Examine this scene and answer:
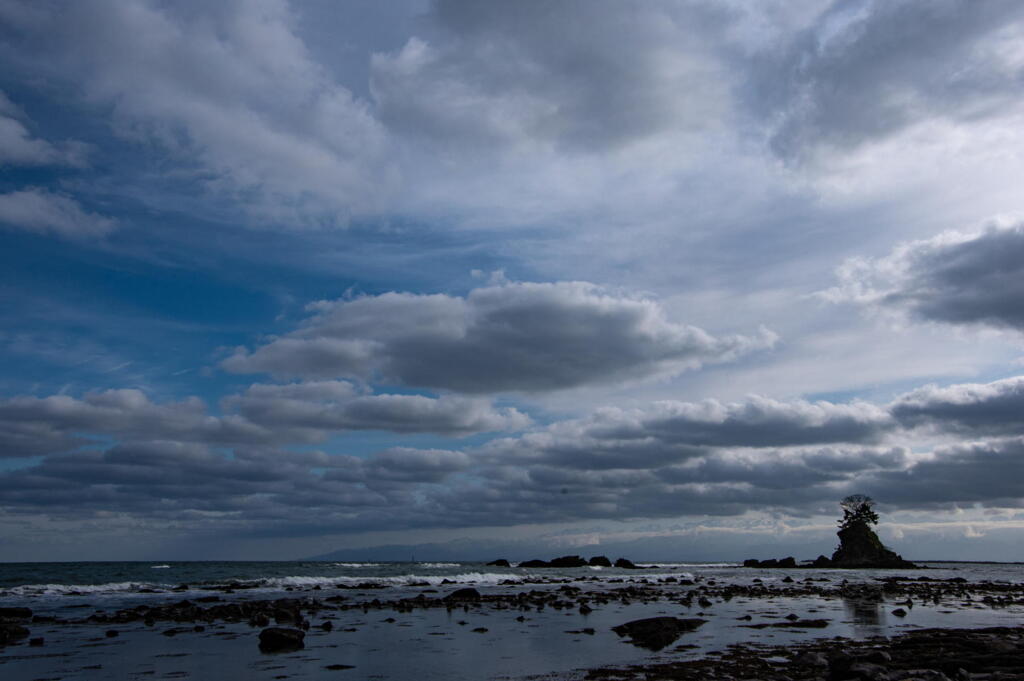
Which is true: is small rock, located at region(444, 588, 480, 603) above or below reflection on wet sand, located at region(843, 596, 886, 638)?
below

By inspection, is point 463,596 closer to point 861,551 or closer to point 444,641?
point 444,641

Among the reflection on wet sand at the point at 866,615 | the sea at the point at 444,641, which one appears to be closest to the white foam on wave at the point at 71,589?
the sea at the point at 444,641

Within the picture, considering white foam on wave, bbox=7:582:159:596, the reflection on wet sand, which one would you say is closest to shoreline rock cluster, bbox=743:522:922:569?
the reflection on wet sand

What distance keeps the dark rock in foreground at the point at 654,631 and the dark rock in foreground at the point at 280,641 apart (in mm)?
13803

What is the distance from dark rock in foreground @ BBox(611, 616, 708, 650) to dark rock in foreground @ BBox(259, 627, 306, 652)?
45.3 ft

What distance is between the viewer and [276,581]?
74.1 m

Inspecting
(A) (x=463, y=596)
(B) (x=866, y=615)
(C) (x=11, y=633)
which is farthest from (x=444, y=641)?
(A) (x=463, y=596)

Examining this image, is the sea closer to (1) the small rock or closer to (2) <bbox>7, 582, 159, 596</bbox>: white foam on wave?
(1) the small rock

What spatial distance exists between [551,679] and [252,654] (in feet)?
41.7

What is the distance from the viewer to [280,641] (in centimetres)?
2781

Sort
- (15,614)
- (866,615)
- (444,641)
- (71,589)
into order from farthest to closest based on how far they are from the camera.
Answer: (71,589)
(15,614)
(866,615)
(444,641)

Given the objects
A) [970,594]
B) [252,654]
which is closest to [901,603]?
[970,594]

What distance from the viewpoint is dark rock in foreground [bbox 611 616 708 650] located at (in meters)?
27.5

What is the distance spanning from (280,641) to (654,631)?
51.0ft
